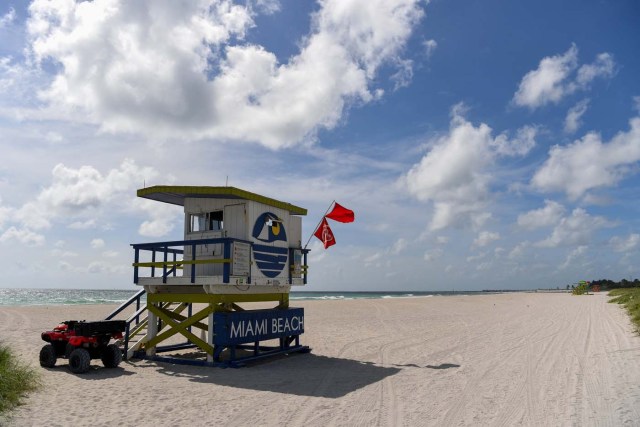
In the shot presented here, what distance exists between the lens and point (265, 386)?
10.1 meters

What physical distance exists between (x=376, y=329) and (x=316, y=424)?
15.0 metres

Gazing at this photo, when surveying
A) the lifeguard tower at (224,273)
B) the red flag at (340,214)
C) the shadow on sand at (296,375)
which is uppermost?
the red flag at (340,214)

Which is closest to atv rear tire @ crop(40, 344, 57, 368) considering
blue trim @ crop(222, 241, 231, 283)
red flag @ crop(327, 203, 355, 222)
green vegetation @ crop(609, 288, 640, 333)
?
blue trim @ crop(222, 241, 231, 283)

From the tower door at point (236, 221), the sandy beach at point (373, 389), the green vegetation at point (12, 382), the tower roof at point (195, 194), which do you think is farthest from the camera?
the tower door at point (236, 221)

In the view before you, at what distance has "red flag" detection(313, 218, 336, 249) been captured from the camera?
50.4 feet

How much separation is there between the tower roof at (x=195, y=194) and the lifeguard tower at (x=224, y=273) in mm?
13

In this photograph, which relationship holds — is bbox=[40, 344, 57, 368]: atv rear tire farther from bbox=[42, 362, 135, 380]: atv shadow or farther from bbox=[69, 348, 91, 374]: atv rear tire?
bbox=[69, 348, 91, 374]: atv rear tire

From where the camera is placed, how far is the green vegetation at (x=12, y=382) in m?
8.08

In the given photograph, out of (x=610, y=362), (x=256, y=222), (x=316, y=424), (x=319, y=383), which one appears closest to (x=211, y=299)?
(x=256, y=222)

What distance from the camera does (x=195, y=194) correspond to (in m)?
13.9

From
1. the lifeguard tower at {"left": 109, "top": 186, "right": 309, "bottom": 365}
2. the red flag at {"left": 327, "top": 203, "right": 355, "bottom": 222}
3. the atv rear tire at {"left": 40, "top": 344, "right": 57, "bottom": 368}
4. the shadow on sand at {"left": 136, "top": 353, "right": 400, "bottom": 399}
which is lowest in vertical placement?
the shadow on sand at {"left": 136, "top": 353, "right": 400, "bottom": 399}

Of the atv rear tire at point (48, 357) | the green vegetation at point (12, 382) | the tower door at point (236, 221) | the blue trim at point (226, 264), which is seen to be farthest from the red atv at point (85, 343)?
the tower door at point (236, 221)

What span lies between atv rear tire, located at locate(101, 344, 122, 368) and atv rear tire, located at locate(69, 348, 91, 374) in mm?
604

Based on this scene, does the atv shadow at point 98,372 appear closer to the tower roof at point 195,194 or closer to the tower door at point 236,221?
the tower door at point 236,221
